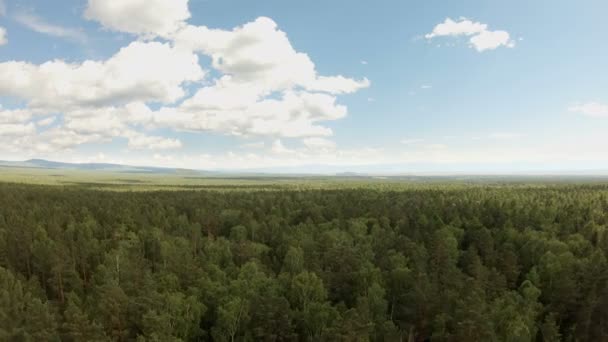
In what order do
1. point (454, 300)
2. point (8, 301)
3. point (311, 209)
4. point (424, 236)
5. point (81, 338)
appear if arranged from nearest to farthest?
point (81, 338)
point (8, 301)
point (454, 300)
point (424, 236)
point (311, 209)

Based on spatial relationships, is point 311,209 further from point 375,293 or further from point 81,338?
point 81,338

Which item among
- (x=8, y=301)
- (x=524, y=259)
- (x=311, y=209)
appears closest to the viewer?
(x=8, y=301)

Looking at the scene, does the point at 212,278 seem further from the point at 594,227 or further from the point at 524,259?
the point at 594,227

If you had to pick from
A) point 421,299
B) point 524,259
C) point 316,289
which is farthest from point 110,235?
point 524,259

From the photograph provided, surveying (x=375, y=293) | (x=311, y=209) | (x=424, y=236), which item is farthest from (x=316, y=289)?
(x=311, y=209)

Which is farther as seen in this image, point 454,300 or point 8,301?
point 454,300

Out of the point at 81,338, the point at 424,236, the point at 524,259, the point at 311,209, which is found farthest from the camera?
the point at 311,209
